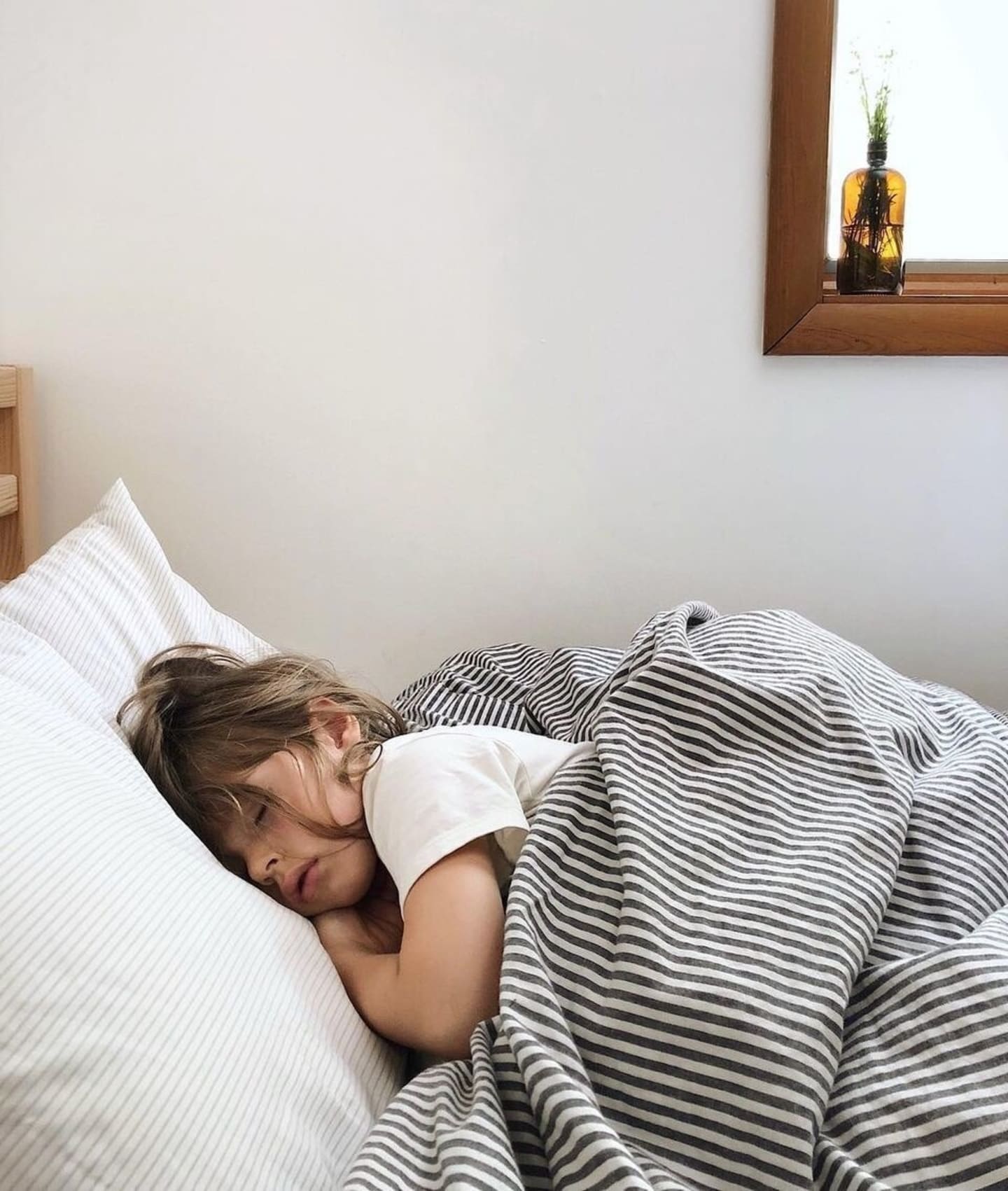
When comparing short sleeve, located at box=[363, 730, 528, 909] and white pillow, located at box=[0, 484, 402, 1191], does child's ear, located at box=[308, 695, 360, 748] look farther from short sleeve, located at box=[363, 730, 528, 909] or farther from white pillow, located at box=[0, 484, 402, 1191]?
white pillow, located at box=[0, 484, 402, 1191]

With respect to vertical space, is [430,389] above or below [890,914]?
above

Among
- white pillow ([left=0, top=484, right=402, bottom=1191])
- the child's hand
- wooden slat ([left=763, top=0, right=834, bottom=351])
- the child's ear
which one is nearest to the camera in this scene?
white pillow ([left=0, top=484, right=402, bottom=1191])

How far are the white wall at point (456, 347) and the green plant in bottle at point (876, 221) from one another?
0.11 meters

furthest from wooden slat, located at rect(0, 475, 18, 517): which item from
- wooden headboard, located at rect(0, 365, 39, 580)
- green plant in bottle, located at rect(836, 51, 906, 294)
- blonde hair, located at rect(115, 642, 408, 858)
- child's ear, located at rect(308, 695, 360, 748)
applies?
green plant in bottle, located at rect(836, 51, 906, 294)

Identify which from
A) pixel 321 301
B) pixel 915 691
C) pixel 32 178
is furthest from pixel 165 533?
pixel 915 691

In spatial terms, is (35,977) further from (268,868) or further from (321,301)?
(321,301)

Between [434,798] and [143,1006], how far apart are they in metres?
0.28

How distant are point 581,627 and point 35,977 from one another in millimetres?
1111

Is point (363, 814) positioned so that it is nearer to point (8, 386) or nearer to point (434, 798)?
point (434, 798)

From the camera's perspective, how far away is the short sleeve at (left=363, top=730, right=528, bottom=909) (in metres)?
0.87

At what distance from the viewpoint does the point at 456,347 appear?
5.30 ft

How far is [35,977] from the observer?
632 mm

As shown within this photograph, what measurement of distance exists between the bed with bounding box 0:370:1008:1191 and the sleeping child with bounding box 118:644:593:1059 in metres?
0.04

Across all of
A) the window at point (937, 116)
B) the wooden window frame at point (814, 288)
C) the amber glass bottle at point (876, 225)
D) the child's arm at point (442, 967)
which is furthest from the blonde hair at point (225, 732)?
the window at point (937, 116)
